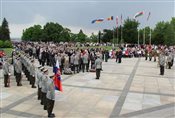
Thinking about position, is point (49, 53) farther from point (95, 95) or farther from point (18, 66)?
point (95, 95)

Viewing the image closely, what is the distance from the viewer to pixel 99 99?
45.3ft

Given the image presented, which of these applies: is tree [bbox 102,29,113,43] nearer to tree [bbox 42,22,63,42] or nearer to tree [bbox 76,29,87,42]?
tree [bbox 76,29,87,42]

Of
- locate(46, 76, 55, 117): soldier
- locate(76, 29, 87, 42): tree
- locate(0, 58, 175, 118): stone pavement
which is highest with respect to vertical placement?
locate(76, 29, 87, 42): tree

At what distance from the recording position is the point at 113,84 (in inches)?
710

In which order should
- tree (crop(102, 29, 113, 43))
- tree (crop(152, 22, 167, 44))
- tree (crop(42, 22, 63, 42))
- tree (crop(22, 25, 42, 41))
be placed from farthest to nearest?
1. tree (crop(22, 25, 42, 41))
2. tree (crop(102, 29, 113, 43))
3. tree (crop(42, 22, 63, 42))
4. tree (crop(152, 22, 167, 44))

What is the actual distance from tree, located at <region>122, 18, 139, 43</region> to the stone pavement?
65.6m

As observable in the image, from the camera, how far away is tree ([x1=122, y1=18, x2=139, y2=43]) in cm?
8462

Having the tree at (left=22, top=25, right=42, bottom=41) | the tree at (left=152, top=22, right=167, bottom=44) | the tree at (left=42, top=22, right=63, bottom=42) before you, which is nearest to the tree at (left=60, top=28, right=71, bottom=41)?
the tree at (left=42, top=22, right=63, bottom=42)

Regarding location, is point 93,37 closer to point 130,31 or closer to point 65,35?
point 65,35

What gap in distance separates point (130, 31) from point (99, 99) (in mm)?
72172

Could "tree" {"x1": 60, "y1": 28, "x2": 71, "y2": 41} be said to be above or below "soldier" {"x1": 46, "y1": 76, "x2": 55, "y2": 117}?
above

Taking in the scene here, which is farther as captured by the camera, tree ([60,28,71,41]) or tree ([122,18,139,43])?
tree ([60,28,71,41])

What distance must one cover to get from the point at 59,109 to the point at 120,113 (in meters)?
2.41

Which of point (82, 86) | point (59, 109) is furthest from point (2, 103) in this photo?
point (82, 86)
